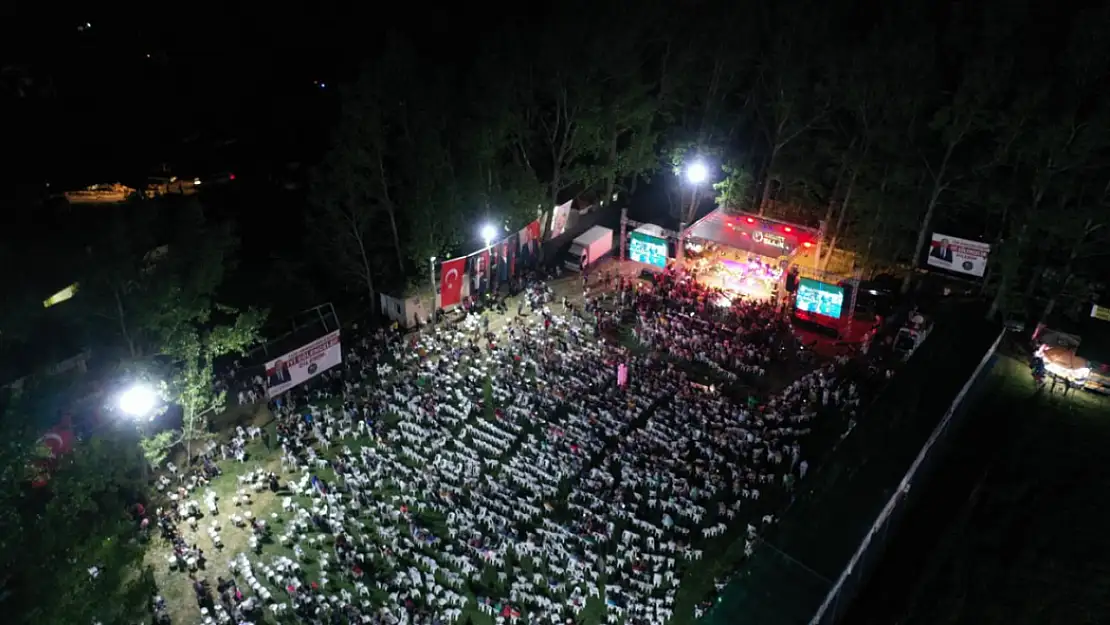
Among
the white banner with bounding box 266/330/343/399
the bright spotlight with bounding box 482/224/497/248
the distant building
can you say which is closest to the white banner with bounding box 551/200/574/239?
the bright spotlight with bounding box 482/224/497/248

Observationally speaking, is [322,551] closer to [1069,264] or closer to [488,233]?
[488,233]

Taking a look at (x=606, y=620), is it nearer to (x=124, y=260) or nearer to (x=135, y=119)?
(x=124, y=260)

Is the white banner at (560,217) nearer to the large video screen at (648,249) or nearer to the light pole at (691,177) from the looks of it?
the large video screen at (648,249)

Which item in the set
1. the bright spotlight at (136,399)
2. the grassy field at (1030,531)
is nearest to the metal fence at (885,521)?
the grassy field at (1030,531)

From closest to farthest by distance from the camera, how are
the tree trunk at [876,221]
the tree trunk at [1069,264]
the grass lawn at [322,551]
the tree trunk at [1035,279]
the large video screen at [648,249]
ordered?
the grass lawn at [322,551] < the tree trunk at [1069,264] < the tree trunk at [1035,279] < the tree trunk at [876,221] < the large video screen at [648,249]

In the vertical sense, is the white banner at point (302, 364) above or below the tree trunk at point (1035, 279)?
below
